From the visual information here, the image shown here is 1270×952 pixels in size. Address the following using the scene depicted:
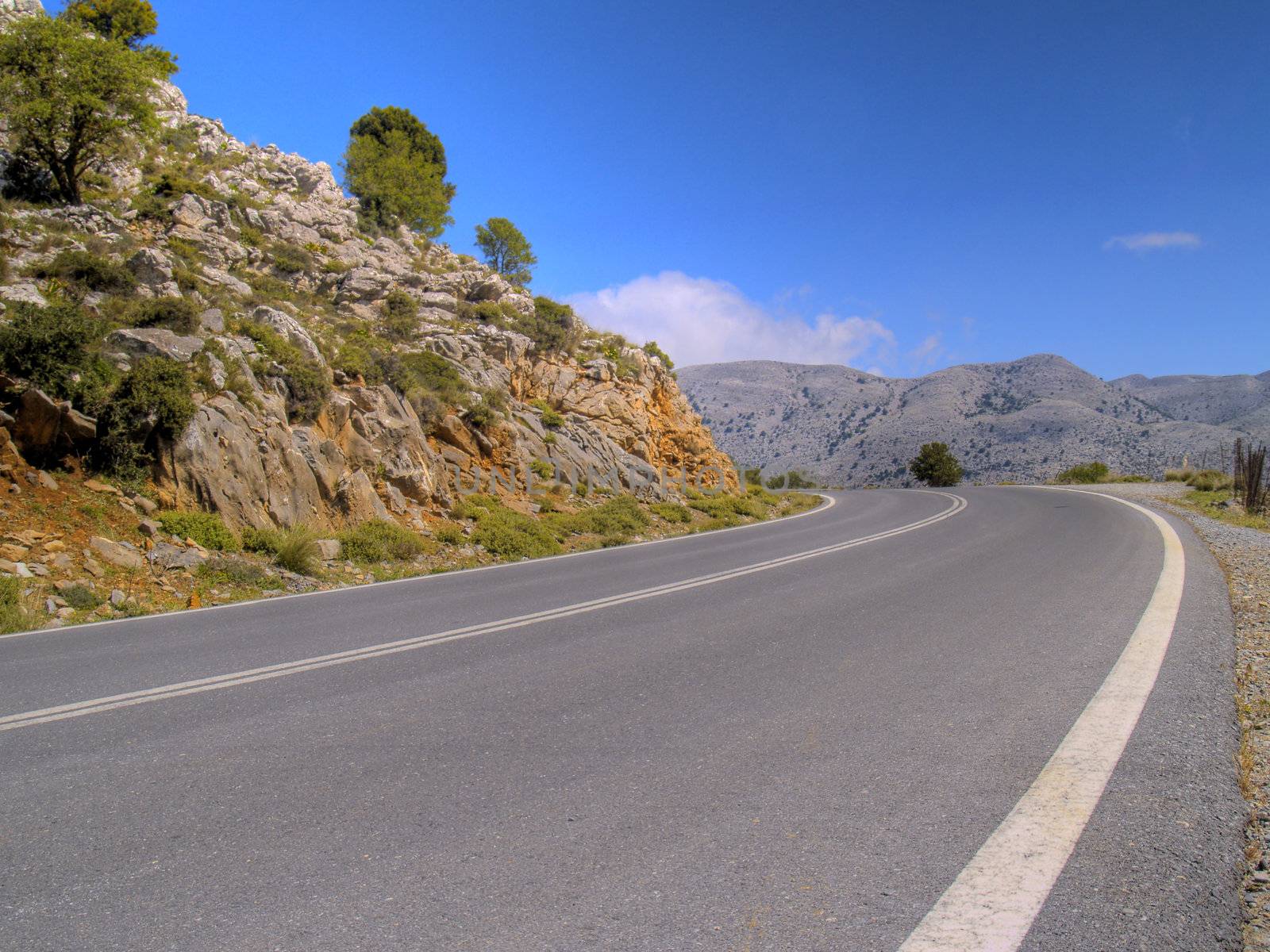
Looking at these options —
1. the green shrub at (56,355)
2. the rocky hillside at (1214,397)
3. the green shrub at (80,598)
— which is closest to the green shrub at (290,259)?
the green shrub at (56,355)

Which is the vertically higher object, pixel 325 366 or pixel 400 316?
pixel 400 316

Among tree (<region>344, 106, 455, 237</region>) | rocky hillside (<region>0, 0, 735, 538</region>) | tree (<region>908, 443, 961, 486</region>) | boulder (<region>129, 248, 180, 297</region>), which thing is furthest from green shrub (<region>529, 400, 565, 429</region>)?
tree (<region>908, 443, 961, 486</region>)

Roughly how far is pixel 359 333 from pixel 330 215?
536 inches

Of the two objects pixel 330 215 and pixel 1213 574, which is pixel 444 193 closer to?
pixel 330 215

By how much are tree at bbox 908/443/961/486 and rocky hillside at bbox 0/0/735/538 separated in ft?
114

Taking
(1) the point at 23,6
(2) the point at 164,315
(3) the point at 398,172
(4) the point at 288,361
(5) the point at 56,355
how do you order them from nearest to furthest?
(5) the point at 56,355, (2) the point at 164,315, (4) the point at 288,361, (1) the point at 23,6, (3) the point at 398,172

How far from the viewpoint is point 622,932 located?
2.35m

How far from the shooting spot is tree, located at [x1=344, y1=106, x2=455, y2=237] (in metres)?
37.2

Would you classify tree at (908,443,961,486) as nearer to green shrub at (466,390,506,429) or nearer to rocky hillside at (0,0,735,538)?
rocky hillside at (0,0,735,538)

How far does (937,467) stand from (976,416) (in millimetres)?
55758

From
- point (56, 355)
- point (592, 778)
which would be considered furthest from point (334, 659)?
point (56, 355)

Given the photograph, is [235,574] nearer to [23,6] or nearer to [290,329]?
[290,329]

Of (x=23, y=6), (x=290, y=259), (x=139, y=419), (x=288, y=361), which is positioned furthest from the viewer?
(x=23, y=6)

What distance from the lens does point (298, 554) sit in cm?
1038
